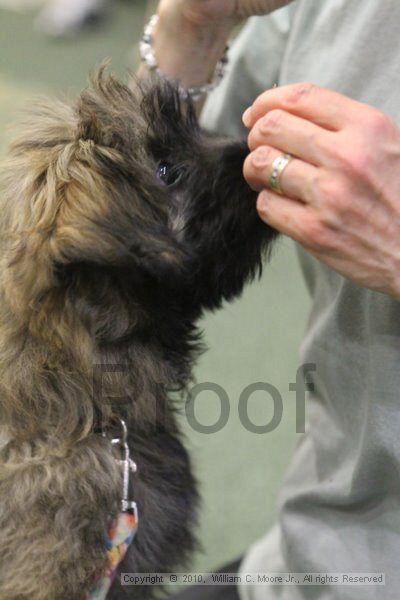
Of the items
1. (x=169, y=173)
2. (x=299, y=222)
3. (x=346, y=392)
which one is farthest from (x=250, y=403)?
(x=299, y=222)

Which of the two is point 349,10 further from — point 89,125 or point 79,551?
point 79,551

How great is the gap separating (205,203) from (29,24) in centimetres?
307

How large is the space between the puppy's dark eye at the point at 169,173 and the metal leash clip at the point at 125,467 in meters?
0.30

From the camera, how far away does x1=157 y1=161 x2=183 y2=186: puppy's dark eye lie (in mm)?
874

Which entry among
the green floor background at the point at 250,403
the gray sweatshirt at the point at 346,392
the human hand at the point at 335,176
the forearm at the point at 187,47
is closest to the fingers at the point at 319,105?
the human hand at the point at 335,176

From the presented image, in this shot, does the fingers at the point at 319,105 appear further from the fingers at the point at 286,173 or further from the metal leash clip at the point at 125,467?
the metal leash clip at the point at 125,467

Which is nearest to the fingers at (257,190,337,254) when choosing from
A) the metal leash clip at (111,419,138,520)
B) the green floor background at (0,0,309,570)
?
the metal leash clip at (111,419,138,520)

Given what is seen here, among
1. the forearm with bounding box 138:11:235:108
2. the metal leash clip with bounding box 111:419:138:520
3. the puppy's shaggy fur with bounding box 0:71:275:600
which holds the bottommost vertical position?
the metal leash clip with bounding box 111:419:138:520

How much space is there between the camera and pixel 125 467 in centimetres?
90

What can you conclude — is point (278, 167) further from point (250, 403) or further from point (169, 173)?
point (250, 403)

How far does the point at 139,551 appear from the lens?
0.98 m

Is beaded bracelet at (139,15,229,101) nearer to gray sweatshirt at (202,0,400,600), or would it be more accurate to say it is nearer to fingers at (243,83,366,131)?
gray sweatshirt at (202,0,400,600)

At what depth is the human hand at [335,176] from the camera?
2.27 feet

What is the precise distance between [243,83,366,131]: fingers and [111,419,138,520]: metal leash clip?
43 centimetres
